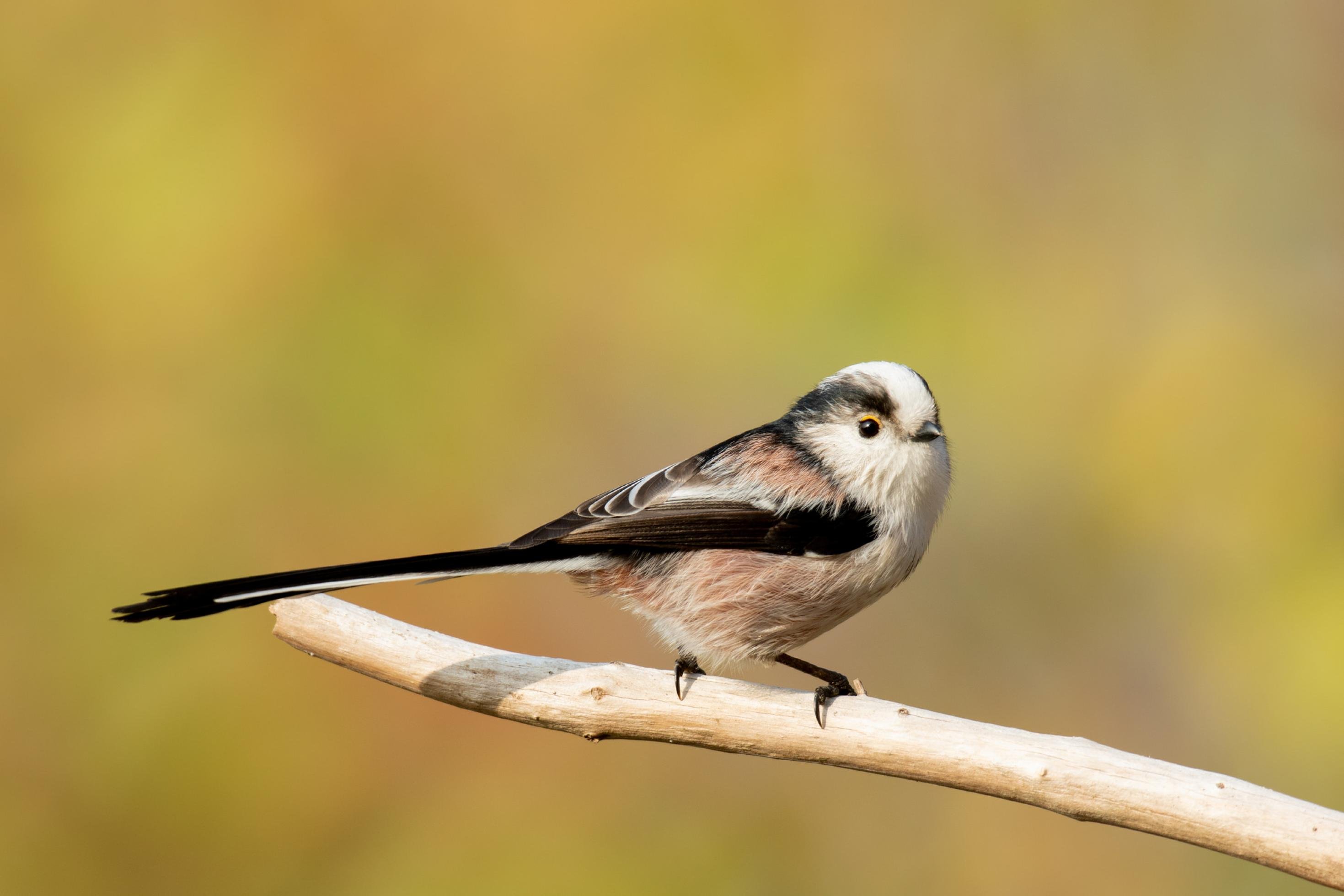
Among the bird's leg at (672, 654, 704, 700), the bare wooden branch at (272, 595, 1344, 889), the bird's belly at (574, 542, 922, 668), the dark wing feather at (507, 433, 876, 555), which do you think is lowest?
the bare wooden branch at (272, 595, 1344, 889)

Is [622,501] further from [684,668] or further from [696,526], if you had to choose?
[684,668]

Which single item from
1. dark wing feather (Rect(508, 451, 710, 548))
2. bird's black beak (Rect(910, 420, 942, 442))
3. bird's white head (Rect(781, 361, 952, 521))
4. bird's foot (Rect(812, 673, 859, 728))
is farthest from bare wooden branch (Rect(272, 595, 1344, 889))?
bird's black beak (Rect(910, 420, 942, 442))

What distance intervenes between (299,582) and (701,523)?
3.02 ft

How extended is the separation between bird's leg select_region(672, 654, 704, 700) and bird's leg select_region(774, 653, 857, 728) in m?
0.20

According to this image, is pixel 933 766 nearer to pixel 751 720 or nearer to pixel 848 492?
pixel 751 720

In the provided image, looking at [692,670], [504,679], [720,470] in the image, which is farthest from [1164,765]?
[504,679]

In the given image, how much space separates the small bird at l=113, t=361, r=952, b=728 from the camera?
2.35 m

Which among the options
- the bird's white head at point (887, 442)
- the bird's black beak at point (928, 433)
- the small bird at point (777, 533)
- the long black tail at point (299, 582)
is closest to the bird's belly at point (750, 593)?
the small bird at point (777, 533)

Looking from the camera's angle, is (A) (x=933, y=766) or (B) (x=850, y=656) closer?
(A) (x=933, y=766)

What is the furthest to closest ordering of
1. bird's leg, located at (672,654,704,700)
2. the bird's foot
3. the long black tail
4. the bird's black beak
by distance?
1. the bird's black beak
2. bird's leg, located at (672,654,704,700)
3. the bird's foot
4. the long black tail

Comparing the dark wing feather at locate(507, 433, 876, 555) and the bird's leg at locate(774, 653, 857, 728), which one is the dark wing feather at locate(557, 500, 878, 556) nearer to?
the dark wing feather at locate(507, 433, 876, 555)

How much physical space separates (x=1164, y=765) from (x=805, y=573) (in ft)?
2.61

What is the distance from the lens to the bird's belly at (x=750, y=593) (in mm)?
2344

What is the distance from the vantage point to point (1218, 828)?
1.86 meters
